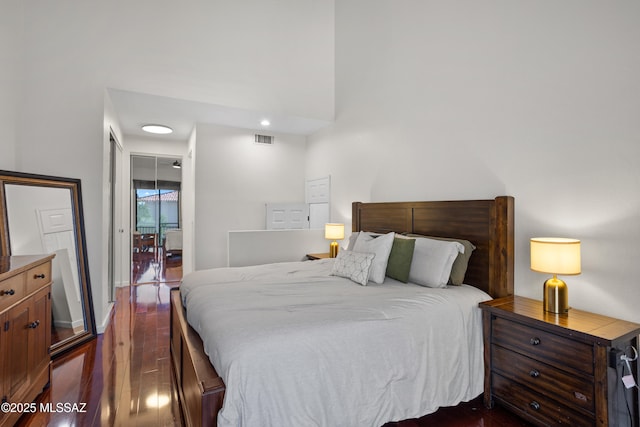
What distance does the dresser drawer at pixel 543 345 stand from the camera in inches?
63.6

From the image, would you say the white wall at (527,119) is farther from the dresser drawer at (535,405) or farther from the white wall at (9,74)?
the white wall at (9,74)

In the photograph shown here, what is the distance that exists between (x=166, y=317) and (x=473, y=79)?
13.5 feet

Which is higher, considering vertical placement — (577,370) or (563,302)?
(563,302)

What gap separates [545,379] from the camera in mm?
1773

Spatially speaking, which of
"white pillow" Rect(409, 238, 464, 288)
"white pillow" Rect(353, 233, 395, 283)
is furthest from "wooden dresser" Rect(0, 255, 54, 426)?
"white pillow" Rect(409, 238, 464, 288)

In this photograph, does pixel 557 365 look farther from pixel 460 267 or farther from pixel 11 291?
pixel 11 291

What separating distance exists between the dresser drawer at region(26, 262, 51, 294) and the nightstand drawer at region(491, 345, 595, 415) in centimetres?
299

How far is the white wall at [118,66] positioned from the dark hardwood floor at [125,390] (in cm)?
61

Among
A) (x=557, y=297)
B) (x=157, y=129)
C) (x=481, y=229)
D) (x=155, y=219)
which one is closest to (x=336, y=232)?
(x=481, y=229)

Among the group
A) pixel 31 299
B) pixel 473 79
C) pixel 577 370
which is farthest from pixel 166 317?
pixel 473 79

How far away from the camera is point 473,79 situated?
2719 mm

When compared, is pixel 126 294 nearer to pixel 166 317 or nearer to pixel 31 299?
pixel 166 317

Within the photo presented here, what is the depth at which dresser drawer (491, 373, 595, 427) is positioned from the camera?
165cm

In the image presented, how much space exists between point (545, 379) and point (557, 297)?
1.56 feet
